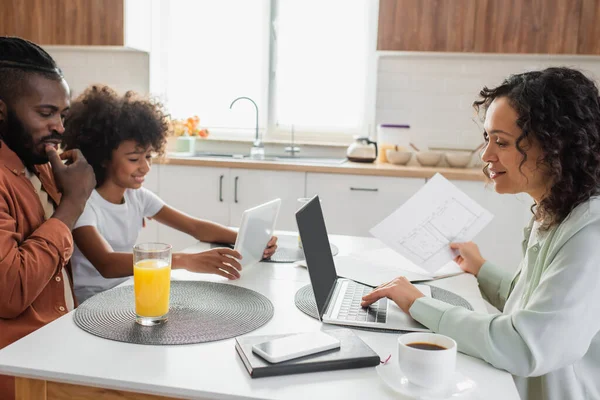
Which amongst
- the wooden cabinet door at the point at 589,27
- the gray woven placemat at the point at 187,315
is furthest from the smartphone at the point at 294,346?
the wooden cabinet door at the point at 589,27

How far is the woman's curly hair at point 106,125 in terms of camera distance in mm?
1981

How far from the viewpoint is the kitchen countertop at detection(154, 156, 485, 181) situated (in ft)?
10.7

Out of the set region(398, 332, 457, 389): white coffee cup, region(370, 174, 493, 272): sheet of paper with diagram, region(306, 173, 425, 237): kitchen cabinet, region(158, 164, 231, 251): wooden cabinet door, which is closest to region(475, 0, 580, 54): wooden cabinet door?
Result: region(306, 173, 425, 237): kitchen cabinet

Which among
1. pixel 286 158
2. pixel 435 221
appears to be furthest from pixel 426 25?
pixel 435 221

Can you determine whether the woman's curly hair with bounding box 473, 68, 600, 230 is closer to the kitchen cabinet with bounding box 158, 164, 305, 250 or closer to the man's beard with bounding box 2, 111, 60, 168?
the man's beard with bounding box 2, 111, 60, 168

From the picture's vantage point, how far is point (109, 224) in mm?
1933

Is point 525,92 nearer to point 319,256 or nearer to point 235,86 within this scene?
point 319,256

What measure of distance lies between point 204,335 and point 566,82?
85cm

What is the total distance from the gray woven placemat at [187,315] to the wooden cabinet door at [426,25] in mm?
2393

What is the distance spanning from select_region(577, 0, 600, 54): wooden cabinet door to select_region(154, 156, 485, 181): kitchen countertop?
875mm

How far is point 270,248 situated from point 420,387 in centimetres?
92

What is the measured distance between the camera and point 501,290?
1602 millimetres

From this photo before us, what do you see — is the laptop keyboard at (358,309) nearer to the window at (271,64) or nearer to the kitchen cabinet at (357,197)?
the kitchen cabinet at (357,197)

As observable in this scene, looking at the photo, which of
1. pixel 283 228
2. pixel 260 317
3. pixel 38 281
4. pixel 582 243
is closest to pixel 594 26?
pixel 283 228
